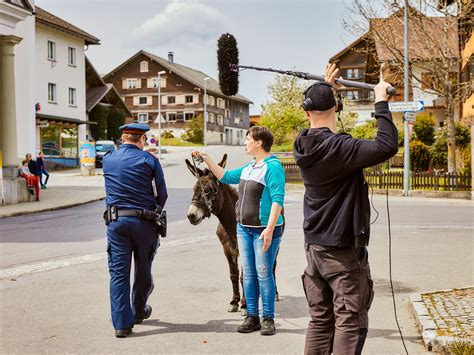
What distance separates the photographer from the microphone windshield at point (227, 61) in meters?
8.16

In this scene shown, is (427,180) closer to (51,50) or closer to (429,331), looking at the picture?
(429,331)

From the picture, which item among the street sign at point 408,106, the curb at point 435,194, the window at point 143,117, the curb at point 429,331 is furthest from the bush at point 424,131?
the window at point 143,117

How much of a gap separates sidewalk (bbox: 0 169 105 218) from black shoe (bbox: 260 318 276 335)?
47.4 ft

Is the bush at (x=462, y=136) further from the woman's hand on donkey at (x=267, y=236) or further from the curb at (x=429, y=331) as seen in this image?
the woman's hand on donkey at (x=267, y=236)

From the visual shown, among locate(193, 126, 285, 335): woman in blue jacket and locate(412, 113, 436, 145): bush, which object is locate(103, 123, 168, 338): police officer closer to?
locate(193, 126, 285, 335): woman in blue jacket

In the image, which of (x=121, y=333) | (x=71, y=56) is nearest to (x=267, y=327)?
(x=121, y=333)

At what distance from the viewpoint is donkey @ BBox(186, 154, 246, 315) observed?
6.75 metres

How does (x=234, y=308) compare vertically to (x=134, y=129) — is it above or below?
below

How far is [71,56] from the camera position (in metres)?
52.2

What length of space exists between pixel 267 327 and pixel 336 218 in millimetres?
2347

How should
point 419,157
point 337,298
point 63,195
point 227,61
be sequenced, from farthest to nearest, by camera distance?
point 419,157 < point 63,195 < point 227,61 < point 337,298

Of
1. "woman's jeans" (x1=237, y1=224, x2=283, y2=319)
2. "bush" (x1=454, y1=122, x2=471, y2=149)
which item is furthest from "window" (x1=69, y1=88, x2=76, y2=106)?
"woman's jeans" (x1=237, y1=224, x2=283, y2=319)

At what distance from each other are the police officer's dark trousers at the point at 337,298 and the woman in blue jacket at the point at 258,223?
1.68 m

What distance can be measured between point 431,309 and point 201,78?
3703 inches
